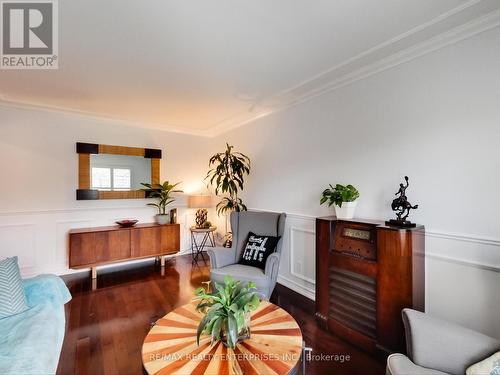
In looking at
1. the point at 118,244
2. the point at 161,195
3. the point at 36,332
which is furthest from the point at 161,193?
the point at 36,332

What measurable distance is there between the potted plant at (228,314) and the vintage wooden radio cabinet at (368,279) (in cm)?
107

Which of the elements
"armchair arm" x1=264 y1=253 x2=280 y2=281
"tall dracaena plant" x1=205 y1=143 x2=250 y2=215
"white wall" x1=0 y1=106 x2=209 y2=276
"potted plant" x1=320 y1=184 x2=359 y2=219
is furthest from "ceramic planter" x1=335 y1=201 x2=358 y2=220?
"white wall" x1=0 y1=106 x2=209 y2=276

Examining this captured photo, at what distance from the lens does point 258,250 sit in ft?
8.97

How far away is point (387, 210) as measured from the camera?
2078mm

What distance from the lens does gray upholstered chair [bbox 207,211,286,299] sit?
2.40 meters

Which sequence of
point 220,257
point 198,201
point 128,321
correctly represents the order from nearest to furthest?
1. point 128,321
2. point 220,257
3. point 198,201

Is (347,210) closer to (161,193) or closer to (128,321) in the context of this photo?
(128,321)

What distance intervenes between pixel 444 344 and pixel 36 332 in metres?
2.33

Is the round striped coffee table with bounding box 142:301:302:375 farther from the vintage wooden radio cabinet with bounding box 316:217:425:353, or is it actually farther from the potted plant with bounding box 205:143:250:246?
the potted plant with bounding box 205:143:250:246

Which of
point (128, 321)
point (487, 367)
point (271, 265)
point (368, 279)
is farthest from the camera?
point (271, 265)

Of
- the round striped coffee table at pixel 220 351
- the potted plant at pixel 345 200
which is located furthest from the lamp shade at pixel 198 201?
the round striped coffee table at pixel 220 351

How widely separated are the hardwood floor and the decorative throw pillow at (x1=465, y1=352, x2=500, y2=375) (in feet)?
2.62

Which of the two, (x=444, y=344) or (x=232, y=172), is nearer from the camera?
(x=444, y=344)

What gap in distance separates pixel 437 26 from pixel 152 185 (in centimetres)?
411
